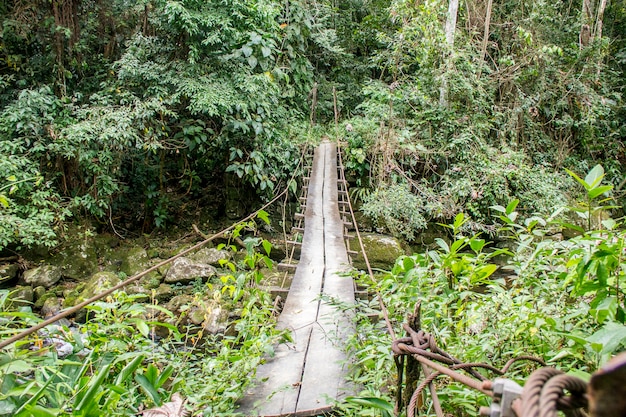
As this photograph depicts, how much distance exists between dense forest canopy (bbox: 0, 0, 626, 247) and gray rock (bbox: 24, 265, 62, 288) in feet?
1.37

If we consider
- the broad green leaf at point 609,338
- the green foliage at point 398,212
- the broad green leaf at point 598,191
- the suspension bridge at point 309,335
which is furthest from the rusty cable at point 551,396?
the green foliage at point 398,212

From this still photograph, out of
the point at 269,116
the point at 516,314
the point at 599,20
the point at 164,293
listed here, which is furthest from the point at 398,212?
the point at 599,20

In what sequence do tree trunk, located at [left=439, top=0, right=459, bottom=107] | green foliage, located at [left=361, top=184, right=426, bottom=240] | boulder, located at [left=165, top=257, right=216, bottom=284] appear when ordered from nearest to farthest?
boulder, located at [left=165, top=257, right=216, bottom=284] < green foliage, located at [left=361, top=184, right=426, bottom=240] < tree trunk, located at [left=439, top=0, right=459, bottom=107]

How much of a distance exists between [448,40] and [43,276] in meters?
6.41

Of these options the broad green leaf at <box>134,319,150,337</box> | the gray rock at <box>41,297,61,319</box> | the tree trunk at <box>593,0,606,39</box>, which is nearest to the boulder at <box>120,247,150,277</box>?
the gray rock at <box>41,297,61,319</box>

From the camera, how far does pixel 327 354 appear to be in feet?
6.42

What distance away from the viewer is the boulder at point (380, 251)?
509 centimetres

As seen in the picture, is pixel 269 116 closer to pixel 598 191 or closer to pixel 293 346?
pixel 293 346

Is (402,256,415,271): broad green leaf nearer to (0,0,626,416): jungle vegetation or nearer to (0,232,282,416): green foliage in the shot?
(0,232,282,416): green foliage

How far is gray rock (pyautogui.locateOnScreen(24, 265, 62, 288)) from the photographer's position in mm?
4707

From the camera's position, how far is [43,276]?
4781 mm

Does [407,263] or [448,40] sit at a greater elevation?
[448,40]

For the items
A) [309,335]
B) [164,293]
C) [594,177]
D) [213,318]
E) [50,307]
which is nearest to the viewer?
[594,177]

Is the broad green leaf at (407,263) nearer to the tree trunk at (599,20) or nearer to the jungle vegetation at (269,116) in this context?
the jungle vegetation at (269,116)
